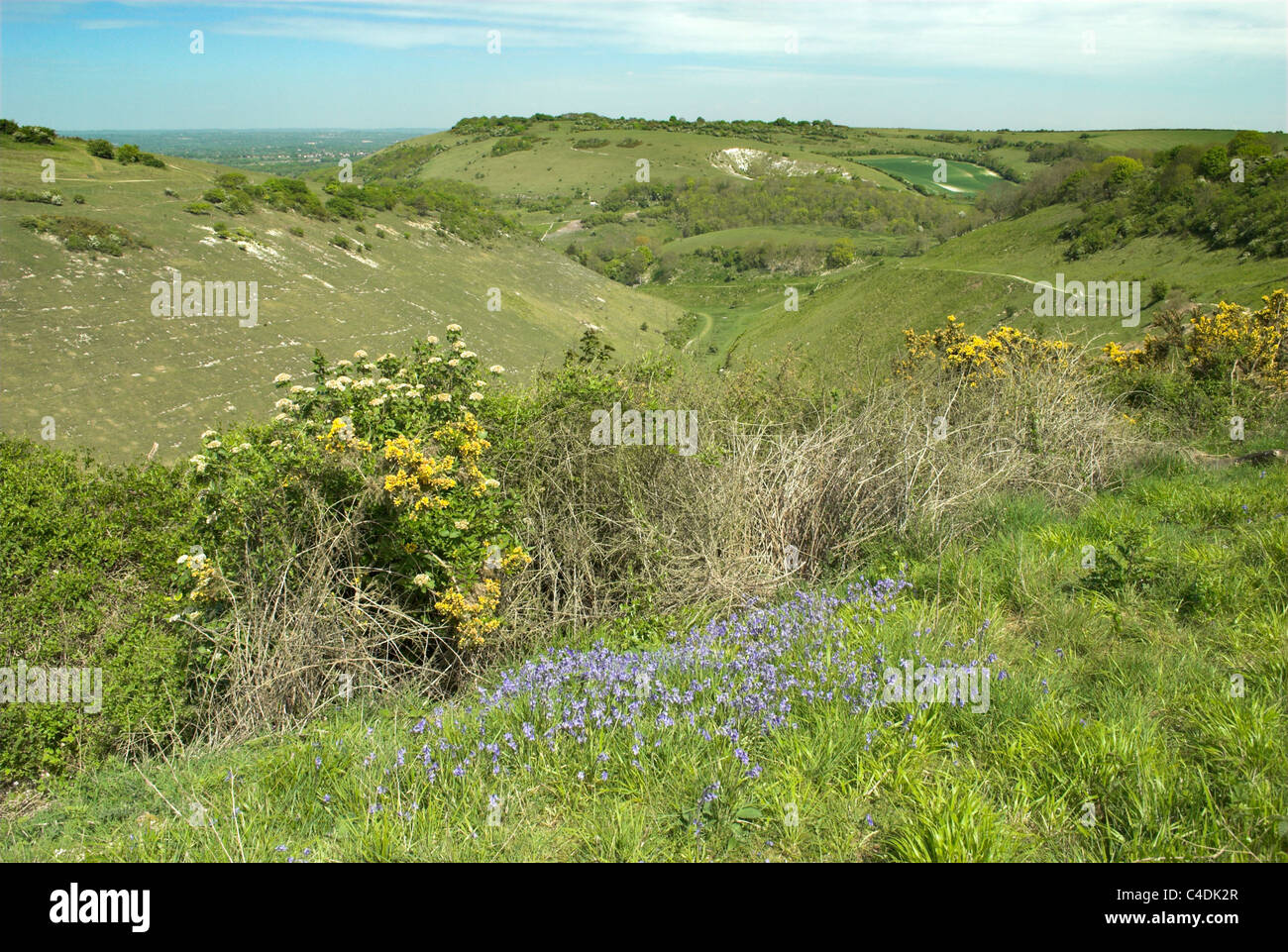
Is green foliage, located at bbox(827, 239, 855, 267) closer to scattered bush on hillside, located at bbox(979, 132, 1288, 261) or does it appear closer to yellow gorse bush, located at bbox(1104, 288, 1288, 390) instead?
scattered bush on hillside, located at bbox(979, 132, 1288, 261)

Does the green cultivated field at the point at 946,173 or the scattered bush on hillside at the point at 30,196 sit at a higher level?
the green cultivated field at the point at 946,173

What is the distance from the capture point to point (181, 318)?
14016 mm

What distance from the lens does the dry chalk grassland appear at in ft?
36.5

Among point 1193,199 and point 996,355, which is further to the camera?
point 1193,199

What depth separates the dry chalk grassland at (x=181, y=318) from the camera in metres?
11.1

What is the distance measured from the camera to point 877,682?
3131mm

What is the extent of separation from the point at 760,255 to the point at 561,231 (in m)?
19.2

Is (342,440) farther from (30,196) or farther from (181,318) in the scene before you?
(30,196)

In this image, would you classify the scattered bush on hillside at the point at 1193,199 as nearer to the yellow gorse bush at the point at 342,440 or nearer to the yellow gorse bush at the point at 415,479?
the yellow gorse bush at the point at 415,479

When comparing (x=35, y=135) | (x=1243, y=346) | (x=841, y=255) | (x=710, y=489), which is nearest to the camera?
(x=710, y=489)

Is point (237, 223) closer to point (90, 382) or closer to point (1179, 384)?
point (90, 382)

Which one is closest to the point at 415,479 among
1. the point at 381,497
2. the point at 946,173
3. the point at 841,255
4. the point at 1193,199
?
the point at 381,497

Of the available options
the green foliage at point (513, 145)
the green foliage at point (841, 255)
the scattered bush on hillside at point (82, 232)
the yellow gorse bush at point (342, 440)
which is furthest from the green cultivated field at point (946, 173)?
the yellow gorse bush at point (342, 440)

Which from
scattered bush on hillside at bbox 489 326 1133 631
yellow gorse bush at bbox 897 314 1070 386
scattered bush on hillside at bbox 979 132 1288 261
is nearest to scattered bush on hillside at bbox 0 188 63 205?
scattered bush on hillside at bbox 489 326 1133 631
